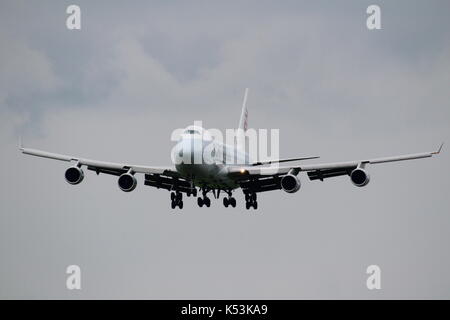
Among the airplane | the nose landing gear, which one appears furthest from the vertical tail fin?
the nose landing gear

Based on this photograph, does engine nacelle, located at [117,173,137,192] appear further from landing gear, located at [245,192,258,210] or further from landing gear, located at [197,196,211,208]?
landing gear, located at [245,192,258,210]

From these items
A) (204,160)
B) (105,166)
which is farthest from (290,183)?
(105,166)

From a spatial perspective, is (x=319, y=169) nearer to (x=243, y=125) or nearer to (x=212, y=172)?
(x=212, y=172)

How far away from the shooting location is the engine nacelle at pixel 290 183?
8669cm

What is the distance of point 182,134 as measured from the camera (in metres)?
82.2

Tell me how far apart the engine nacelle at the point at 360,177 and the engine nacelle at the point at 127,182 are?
19732 mm

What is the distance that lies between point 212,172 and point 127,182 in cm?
827

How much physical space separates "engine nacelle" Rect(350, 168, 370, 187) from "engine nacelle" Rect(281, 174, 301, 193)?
16.5 ft

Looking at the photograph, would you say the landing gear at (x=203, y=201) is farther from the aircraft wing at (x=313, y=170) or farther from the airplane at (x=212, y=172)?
the aircraft wing at (x=313, y=170)
